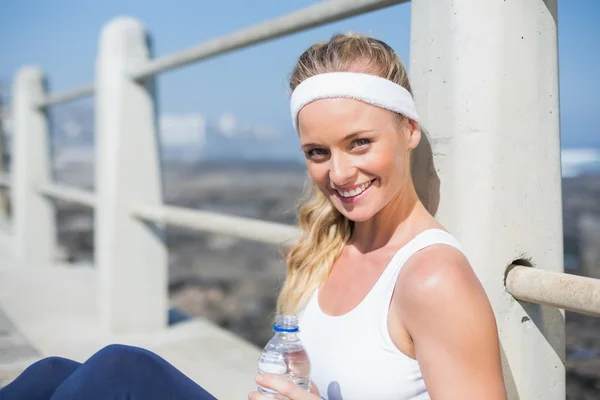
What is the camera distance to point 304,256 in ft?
5.33

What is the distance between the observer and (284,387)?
1209 millimetres

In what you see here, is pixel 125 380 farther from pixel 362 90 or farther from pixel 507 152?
pixel 507 152

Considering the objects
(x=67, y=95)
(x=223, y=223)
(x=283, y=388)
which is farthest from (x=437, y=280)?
(x=67, y=95)

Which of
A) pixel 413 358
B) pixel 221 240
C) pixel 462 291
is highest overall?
pixel 462 291

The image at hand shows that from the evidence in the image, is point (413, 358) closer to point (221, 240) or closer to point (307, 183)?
point (307, 183)

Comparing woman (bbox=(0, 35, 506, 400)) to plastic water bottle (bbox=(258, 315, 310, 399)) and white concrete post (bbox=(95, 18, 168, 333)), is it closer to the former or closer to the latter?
plastic water bottle (bbox=(258, 315, 310, 399))

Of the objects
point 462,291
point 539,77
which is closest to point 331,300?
point 462,291

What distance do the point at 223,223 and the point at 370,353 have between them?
0.95m

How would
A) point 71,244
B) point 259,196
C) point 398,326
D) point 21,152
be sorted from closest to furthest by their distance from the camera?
point 398,326
point 21,152
point 71,244
point 259,196

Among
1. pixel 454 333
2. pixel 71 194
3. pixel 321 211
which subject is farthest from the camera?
pixel 71 194

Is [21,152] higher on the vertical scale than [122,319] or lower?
higher

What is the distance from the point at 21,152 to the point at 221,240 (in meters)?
15.3

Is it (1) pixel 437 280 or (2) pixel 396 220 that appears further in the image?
(2) pixel 396 220

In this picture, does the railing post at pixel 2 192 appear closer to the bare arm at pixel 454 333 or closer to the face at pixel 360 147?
the face at pixel 360 147
